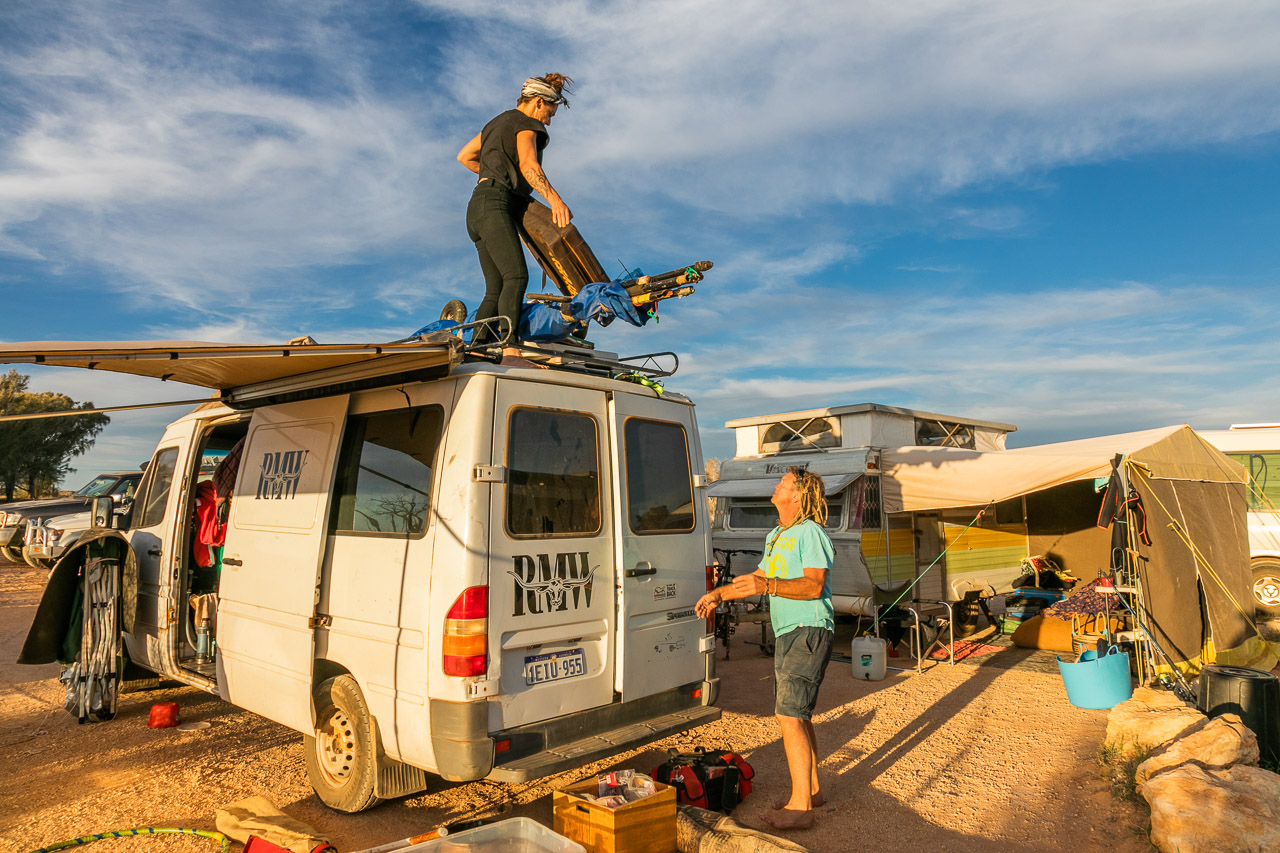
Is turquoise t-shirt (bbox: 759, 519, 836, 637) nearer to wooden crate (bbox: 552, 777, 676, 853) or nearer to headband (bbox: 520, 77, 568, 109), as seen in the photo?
wooden crate (bbox: 552, 777, 676, 853)

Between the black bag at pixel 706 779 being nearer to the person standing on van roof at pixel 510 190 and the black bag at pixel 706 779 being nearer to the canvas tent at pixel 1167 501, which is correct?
the person standing on van roof at pixel 510 190

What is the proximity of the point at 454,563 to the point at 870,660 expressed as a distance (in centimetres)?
574

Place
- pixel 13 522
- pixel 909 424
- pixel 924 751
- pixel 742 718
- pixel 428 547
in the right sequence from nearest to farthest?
pixel 428 547 → pixel 924 751 → pixel 742 718 → pixel 909 424 → pixel 13 522

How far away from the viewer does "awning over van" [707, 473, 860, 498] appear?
929 cm

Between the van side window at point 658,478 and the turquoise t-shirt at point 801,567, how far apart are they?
71 cm

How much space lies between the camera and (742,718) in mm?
6418

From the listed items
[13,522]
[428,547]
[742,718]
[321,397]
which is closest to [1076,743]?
[742,718]

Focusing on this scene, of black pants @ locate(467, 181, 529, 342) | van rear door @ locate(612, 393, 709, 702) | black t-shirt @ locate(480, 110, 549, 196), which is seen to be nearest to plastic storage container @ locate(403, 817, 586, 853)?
van rear door @ locate(612, 393, 709, 702)

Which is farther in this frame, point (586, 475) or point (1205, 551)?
point (1205, 551)

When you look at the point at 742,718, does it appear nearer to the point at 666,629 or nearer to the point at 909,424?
the point at 666,629

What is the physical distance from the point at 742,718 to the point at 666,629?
8.07 ft

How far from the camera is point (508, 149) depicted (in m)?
5.20

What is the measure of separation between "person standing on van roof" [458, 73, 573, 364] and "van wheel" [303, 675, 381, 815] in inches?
90.9

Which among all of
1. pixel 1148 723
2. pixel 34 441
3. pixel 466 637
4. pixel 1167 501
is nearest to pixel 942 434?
pixel 1167 501
